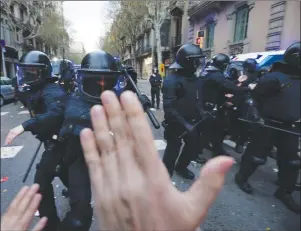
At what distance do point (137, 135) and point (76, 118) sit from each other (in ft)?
3.15

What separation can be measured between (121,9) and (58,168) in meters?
1.25

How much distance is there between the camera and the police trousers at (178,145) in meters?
2.30

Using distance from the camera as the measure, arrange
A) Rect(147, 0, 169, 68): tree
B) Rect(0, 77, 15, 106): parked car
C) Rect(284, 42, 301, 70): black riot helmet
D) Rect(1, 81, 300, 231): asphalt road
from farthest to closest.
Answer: Rect(0, 77, 15, 106): parked car
Rect(1, 81, 300, 231): asphalt road
Rect(147, 0, 169, 68): tree
Rect(284, 42, 301, 70): black riot helmet

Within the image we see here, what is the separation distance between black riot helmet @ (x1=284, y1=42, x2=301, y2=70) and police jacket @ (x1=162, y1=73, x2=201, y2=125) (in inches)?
45.5

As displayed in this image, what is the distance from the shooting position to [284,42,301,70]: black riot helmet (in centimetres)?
90

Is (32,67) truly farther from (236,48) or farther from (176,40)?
(236,48)

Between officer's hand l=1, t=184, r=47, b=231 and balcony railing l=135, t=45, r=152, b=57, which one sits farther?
balcony railing l=135, t=45, r=152, b=57

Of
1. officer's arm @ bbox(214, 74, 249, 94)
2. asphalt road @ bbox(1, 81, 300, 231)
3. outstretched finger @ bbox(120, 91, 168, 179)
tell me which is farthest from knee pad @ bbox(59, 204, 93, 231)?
officer's arm @ bbox(214, 74, 249, 94)

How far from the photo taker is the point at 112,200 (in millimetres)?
531

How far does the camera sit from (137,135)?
20.7 inches

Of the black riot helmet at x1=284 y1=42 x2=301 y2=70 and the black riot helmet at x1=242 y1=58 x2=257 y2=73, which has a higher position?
the black riot helmet at x1=284 y1=42 x2=301 y2=70

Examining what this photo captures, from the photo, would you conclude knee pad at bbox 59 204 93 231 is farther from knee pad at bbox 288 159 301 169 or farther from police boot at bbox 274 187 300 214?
police boot at bbox 274 187 300 214

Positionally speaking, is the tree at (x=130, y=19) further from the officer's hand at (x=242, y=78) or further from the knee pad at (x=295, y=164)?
the knee pad at (x=295, y=164)

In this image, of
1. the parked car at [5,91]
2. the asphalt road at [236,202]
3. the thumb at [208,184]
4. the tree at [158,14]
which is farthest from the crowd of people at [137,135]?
the parked car at [5,91]
